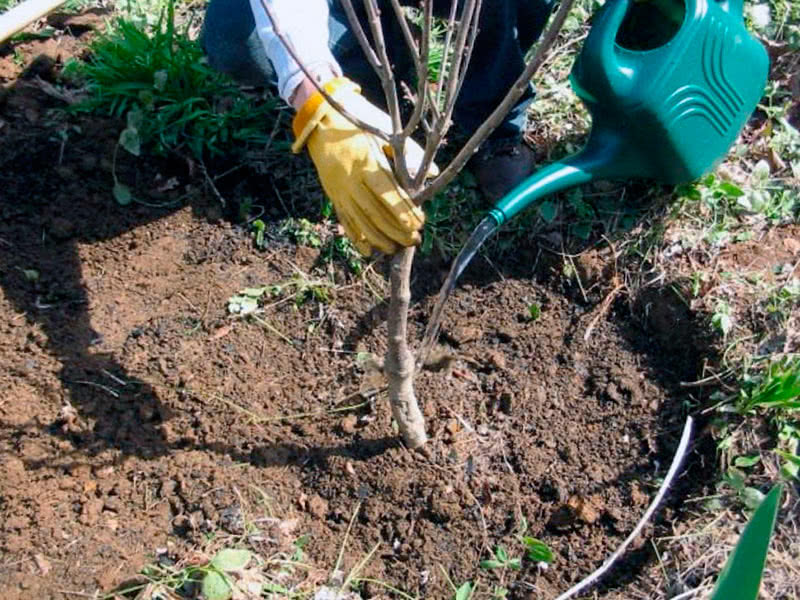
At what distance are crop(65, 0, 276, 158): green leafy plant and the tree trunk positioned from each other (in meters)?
0.86

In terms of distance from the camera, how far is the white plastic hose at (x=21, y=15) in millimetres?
1902

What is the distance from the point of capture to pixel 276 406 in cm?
187

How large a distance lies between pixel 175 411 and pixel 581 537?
85 centimetres

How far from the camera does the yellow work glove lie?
150 centimetres

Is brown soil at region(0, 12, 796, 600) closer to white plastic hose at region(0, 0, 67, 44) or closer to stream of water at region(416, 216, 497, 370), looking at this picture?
stream of water at region(416, 216, 497, 370)

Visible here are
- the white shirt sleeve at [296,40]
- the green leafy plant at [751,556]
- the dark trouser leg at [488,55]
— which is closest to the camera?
the green leafy plant at [751,556]

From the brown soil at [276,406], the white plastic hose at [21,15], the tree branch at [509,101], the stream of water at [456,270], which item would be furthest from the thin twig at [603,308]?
the white plastic hose at [21,15]

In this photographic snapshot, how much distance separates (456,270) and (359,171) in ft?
1.07

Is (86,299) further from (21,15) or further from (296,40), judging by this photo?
(296,40)

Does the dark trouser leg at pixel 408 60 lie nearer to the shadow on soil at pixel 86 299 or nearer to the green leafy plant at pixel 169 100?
the green leafy plant at pixel 169 100

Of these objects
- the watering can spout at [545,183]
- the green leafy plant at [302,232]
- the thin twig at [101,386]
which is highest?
the watering can spout at [545,183]

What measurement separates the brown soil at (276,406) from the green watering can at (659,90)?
266 mm

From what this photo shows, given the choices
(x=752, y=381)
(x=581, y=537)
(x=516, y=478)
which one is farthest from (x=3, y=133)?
(x=752, y=381)

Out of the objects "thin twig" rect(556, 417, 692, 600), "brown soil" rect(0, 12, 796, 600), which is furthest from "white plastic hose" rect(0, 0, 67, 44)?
"thin twig" rect(556, 417, 692, 600)
